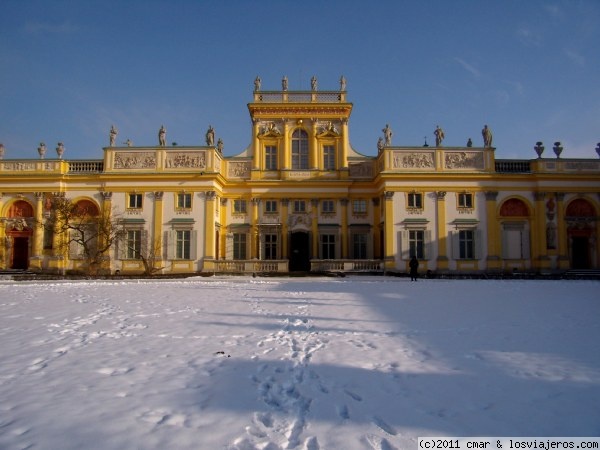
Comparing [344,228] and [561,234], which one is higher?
[344,228]

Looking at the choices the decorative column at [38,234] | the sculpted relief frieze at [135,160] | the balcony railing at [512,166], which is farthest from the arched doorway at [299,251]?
the decorative column at [38,234]

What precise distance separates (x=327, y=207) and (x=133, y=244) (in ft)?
45.1

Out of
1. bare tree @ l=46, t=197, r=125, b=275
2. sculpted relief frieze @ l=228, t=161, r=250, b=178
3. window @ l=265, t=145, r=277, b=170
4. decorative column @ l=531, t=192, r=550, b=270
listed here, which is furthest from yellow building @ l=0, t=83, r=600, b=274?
window @ l=265, t=145, r=277, b=170

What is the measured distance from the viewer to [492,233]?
94.0ft

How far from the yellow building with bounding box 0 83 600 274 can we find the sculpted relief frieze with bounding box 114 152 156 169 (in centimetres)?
7

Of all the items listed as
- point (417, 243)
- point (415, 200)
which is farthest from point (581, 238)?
point (415, 200)

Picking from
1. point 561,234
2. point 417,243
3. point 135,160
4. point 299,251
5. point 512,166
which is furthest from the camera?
point 299,251

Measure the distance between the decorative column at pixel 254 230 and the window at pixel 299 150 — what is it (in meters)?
4.02

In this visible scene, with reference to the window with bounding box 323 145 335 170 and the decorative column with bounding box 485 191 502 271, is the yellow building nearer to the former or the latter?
the decorative column with bounding box 485 191 502 271

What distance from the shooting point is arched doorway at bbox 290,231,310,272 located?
30.2 meters

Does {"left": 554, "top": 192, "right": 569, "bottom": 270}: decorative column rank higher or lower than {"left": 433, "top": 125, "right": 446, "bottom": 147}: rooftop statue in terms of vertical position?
lower

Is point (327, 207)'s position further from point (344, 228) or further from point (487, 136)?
point (487, 136)

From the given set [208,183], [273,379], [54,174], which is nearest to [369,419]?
[273,379]

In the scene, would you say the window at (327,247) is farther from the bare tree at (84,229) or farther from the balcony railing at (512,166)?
the bare tree at (84,229)
